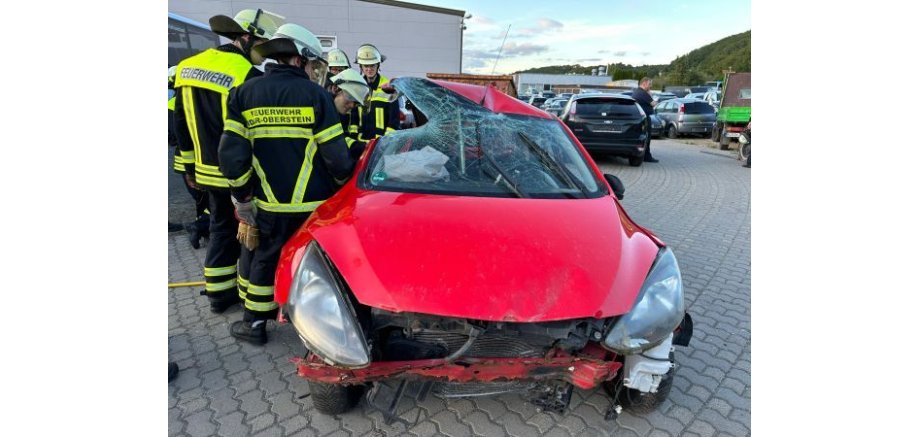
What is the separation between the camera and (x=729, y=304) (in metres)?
3.68

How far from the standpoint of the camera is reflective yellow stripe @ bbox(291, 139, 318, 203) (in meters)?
2.70

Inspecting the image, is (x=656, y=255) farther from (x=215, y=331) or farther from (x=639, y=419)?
(x=215, y=331)

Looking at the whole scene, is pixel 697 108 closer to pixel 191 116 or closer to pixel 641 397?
pixel 641 397

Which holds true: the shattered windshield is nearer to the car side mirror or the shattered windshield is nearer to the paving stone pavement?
the car side mirror

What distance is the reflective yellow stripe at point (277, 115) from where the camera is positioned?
2557 millimetres

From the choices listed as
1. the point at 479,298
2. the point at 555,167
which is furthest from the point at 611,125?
the point at 479,298

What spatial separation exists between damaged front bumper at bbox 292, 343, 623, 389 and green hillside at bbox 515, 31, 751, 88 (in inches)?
2284

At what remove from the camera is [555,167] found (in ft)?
9.09

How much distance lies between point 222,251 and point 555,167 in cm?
227

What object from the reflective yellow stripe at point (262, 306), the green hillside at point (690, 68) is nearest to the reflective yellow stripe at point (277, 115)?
the reflective yellow stripe at point (262, 306)

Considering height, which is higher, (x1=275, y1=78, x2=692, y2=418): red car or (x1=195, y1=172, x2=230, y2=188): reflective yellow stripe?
(x1=195, y1=172, x2=230, y2=188): reflective yellow stripe

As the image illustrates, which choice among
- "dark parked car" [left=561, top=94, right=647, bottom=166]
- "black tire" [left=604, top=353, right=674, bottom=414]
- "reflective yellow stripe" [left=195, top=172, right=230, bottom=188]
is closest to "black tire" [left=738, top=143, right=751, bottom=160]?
"dark parked car" [left=561, top=94, right=647, bottom=166]

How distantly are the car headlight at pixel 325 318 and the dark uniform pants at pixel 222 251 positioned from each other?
4.69 ft

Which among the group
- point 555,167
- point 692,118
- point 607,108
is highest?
point 692,118
